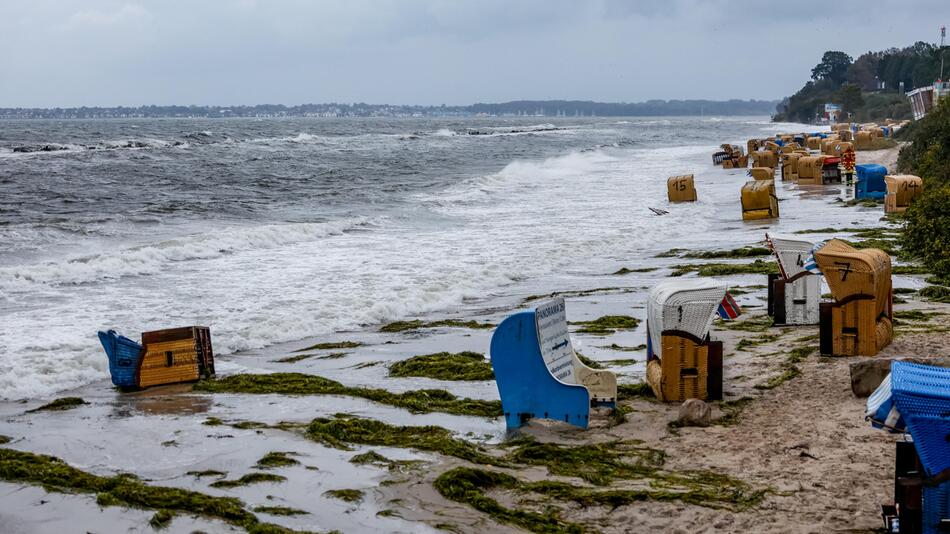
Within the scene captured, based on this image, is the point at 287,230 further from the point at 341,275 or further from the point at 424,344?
the point at 424,344

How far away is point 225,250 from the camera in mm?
20812

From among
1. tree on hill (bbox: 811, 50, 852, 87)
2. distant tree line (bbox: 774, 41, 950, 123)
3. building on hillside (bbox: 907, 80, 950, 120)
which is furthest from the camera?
tree on hill (bbox: 811, 50, 852, 87)

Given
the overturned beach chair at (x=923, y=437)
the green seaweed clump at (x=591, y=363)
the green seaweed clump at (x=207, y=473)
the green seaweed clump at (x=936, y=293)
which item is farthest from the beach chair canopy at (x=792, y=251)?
the green seaweed clump at (x=207, y=473)

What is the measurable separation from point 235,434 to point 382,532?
257 centimetres

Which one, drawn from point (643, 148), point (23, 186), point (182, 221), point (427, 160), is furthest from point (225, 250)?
point (643, 148)

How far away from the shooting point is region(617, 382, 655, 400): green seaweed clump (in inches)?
A: 356

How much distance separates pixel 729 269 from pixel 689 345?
7.91 meters

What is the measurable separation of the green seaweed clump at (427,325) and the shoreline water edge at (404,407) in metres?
0.07

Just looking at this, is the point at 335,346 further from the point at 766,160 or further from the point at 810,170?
the point at 766,160

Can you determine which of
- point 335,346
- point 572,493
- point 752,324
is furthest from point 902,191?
point 572,493

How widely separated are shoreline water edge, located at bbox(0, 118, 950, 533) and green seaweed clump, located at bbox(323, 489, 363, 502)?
0.06ft

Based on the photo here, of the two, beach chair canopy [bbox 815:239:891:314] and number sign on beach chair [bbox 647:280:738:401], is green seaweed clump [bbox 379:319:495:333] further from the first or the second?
beach chair canopy [bbox 815:239:891:314]

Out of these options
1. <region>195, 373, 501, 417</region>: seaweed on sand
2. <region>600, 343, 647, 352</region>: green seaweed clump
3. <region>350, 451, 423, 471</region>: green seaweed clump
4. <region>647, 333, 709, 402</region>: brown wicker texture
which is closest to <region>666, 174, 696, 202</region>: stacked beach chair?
<region>600, 343, 647, 352</region>: green seaweed clump

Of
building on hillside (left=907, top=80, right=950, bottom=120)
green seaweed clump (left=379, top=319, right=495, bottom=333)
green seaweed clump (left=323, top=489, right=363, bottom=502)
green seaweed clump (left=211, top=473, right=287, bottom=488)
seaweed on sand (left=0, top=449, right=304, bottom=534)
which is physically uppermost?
building on hillside (left=907, top=80, right=950, bottom=120)
